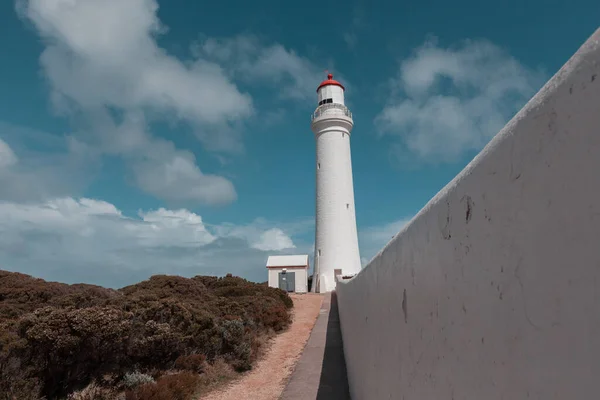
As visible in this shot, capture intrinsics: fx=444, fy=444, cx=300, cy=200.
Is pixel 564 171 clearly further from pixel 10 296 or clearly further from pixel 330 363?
pixel 10 296

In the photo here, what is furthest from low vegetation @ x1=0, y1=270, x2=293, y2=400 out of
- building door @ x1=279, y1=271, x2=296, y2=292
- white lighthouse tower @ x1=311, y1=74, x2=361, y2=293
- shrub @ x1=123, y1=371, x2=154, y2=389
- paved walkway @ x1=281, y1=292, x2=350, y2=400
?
building door @ x1=279, y1=271, x2=296, y2=292

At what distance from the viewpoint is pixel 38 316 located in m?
7.38

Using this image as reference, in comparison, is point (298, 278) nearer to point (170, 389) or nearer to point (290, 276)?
point (290, 276)

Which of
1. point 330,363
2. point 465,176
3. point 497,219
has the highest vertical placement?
point 465,176

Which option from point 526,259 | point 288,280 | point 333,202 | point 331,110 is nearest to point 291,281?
point 288,280

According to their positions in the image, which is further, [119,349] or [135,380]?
[119,349]

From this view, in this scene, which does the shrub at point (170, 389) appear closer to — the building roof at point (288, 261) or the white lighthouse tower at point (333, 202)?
the white lighthouse tower at point (333, 202)

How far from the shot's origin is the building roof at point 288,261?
28.3m

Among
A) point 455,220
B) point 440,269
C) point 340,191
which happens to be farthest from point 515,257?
point 340,191

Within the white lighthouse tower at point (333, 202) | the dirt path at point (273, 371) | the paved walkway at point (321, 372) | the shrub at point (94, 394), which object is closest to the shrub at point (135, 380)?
the shrub at point (94, 394)

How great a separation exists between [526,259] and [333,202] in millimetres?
24863

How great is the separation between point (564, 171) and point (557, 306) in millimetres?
324

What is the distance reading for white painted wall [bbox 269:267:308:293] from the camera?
27984mm

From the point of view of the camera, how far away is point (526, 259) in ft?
3.95
